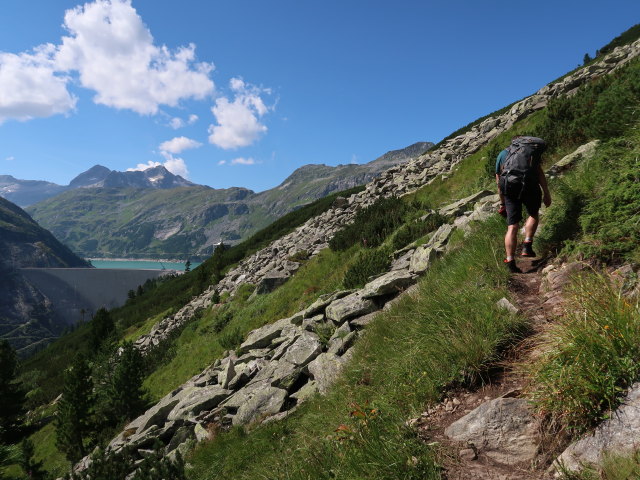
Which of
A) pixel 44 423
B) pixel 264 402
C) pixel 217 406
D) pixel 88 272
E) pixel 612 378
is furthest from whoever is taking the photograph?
pixel 88 272

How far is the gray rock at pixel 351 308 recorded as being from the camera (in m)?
7.61

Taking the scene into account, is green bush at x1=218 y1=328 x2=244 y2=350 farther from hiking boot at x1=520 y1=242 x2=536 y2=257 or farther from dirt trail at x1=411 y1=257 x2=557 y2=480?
dirt trail at x1=411 y1=257 x2=557 y2=480

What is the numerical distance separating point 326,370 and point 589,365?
14.1ft

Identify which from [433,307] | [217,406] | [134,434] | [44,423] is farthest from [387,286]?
[44,423]

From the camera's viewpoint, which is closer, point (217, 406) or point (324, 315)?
point (217, 406)

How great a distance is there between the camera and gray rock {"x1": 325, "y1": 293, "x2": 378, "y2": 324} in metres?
7.61

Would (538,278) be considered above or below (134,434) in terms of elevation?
above

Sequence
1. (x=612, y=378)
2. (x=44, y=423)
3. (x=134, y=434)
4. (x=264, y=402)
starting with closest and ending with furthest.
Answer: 1. (x=612, y=378)
2. (x=264, y=402)
3. (x=134, y=434)
4. (x=44, y=423)

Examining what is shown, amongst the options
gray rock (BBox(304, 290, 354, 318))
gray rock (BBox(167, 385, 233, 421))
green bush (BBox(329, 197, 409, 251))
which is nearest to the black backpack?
gray rock (BBox(304, 290, 354, 318))

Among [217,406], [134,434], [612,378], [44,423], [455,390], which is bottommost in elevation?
[44,423]

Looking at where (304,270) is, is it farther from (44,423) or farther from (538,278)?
(44,423)

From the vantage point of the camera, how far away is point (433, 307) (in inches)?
162

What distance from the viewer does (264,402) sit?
6.69 meters

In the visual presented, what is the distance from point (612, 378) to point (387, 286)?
5.35 m
